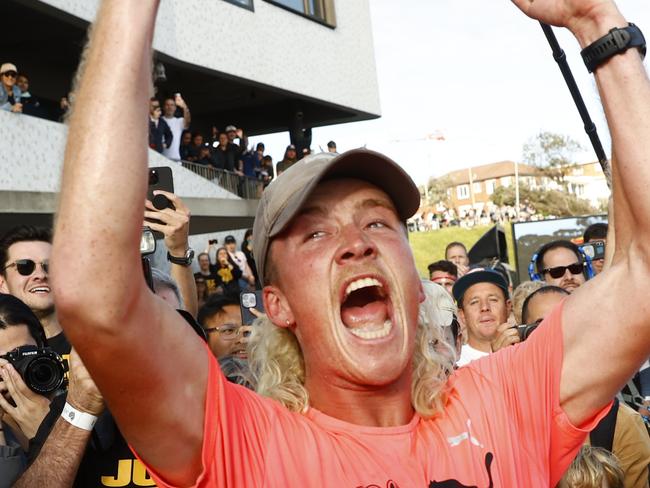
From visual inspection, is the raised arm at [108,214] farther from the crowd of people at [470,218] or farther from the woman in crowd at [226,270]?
the crowd of people at [470,218]

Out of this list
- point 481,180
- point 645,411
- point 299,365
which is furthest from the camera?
point 481,180

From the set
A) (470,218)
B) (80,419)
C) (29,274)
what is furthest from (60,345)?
(470,218)

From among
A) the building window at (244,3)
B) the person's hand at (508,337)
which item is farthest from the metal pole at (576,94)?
the building window at (244,3)

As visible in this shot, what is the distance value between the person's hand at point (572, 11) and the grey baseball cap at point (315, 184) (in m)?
0.54

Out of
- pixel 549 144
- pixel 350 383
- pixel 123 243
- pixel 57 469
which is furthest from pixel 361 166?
pixel 549 144

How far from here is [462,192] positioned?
364ft

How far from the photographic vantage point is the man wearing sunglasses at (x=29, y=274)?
4.26 meters

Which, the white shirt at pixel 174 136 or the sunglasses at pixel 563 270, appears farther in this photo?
the white shirt at pixel 174 136

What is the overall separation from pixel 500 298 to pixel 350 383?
398cm

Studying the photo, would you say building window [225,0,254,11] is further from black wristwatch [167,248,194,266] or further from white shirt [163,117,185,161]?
black wristwatch [167,248,194,266]

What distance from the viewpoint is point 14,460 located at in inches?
107

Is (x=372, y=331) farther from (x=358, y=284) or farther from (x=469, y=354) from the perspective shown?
(x=469, y=354)

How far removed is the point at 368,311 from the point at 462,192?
363ft

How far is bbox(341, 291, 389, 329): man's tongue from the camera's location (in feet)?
7.08
